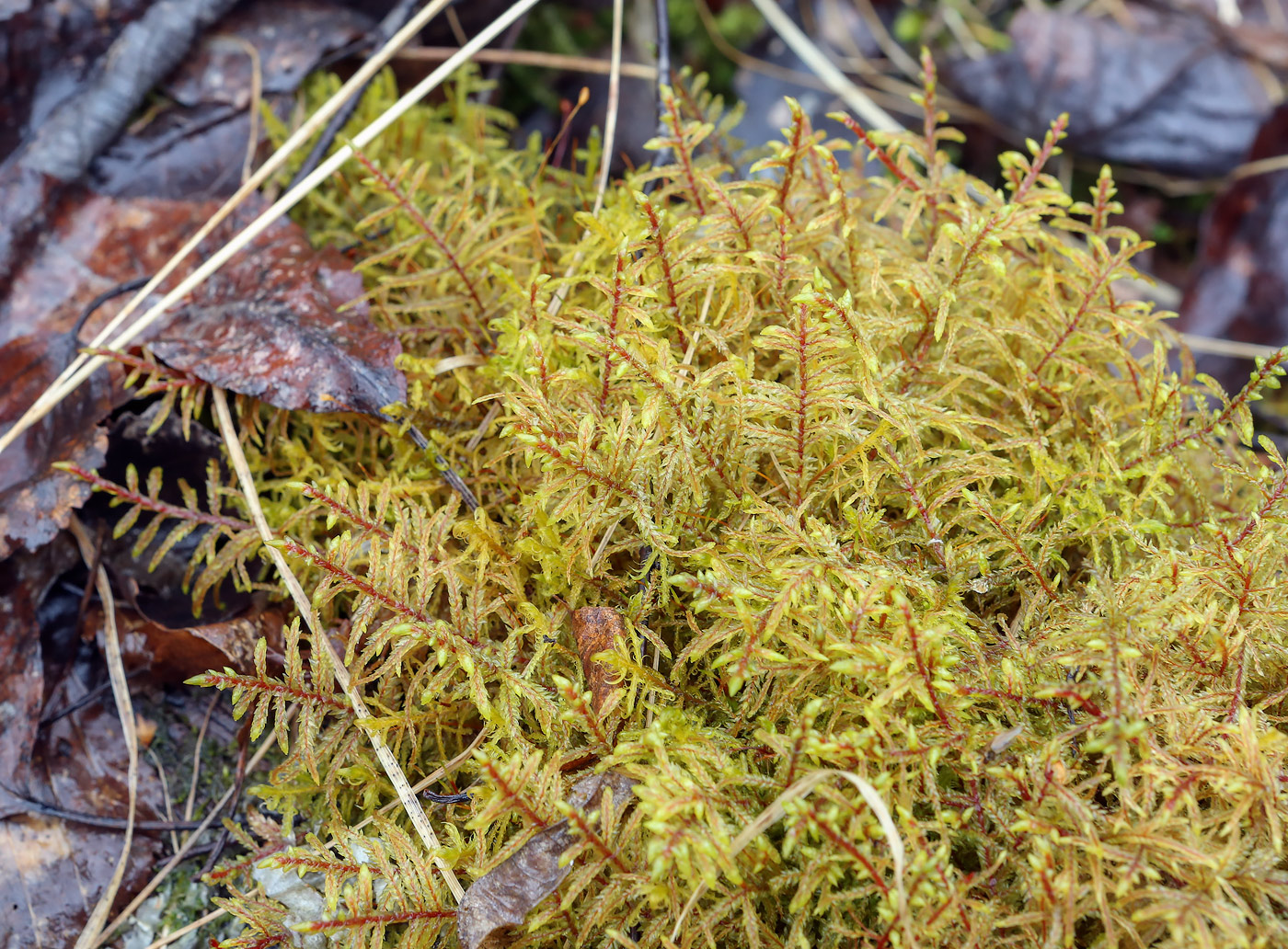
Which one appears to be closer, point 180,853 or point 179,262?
point 180,853

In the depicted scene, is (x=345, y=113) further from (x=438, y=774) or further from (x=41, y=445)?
(x=438, y=774)

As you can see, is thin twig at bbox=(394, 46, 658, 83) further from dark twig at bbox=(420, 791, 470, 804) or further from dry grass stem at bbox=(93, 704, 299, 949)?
dark twig at bbox=(420, 791, 470, 804)

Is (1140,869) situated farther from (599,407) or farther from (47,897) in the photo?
(47,897)

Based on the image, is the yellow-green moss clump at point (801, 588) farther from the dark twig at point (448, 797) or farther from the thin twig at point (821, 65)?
the thin twig at point (821, 65)

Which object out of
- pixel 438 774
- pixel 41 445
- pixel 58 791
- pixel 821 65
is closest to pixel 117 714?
pixel 58 791

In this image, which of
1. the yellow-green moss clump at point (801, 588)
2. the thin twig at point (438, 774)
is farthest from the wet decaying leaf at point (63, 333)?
the thin twig at point (438, 774)

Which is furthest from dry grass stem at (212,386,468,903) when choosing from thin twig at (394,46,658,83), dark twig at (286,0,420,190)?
thin twig at (394,46,658,83)
